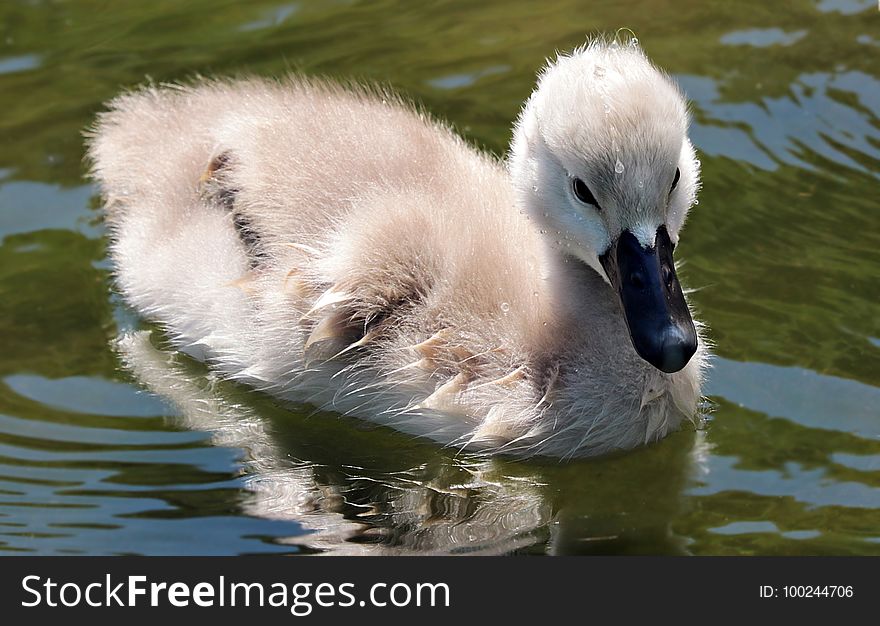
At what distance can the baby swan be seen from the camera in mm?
4207

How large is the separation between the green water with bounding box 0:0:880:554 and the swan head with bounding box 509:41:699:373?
578mm

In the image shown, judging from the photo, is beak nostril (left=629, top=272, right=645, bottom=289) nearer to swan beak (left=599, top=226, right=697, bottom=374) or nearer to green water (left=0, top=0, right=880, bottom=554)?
swan beak (left=599, top=226, right=697, bottom=374)

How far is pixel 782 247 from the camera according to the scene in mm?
5340

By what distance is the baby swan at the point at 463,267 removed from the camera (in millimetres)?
4207

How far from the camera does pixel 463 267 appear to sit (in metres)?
4.43

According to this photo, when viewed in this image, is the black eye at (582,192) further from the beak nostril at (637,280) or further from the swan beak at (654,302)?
the beak nostril at (637,280)

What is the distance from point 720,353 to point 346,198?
1344mm

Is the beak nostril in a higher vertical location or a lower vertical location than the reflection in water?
higher

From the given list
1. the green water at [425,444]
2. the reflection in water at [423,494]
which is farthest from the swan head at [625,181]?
the green water at [425,444]

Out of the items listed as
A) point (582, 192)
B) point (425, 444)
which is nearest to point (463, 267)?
point (582, 192)

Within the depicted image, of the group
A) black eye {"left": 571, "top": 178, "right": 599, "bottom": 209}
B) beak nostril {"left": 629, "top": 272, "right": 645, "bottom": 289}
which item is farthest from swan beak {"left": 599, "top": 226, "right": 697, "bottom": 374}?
black eye {"left": 571, "top": 178, "right": 599, "bottom": 209}

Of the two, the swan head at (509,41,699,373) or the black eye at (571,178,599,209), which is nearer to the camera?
the swan head at (509,41,699,373)

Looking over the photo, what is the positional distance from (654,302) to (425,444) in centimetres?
89

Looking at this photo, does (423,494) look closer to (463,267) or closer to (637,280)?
(463,267)
